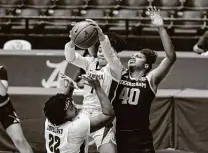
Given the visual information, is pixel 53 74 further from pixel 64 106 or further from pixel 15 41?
pixel 64 106

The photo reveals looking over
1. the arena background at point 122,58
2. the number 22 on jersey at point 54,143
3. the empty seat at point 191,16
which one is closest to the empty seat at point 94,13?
the arena background at point 122,58

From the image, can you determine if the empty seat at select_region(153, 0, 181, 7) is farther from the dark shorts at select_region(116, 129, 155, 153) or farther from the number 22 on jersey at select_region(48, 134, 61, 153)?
the number 22 on jersey at select_region(48, 134, 61, 153)

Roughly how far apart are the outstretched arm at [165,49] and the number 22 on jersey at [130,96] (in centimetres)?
20

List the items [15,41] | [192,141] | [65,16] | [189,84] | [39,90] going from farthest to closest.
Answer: [65,16] < [15,41] < [189,84] < [39,90] < [192,141]

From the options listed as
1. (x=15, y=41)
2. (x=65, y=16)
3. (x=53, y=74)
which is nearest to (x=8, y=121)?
(x=53, y=74)

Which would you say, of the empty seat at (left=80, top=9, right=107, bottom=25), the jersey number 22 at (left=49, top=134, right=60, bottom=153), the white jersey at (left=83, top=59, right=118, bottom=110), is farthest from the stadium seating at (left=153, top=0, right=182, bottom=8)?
the jersey number 22 at (left=49, top=134, right=60, bottom=153)

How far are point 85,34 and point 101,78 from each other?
1.59 ft

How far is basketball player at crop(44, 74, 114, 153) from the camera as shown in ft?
13.2

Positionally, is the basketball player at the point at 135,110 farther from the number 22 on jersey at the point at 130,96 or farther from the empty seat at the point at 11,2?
the empty seat at the point at 11,2

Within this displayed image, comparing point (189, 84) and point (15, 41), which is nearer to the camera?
point (189, 84)

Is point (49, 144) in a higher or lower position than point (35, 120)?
higher

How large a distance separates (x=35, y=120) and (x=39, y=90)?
0.52m

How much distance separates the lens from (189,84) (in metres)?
9.29

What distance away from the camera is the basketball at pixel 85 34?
5.02m
